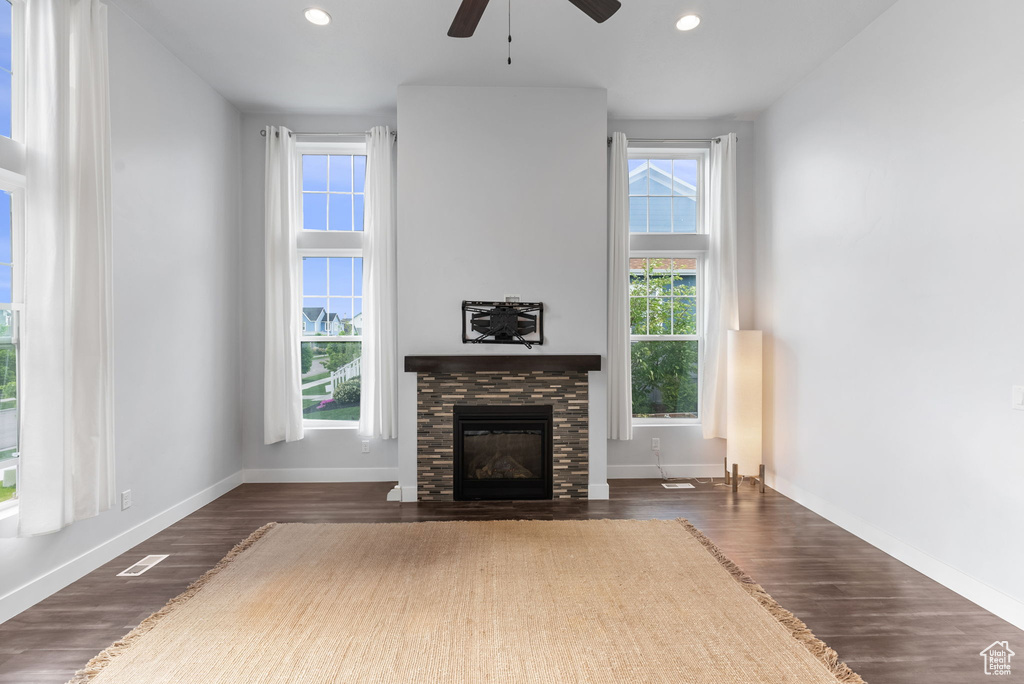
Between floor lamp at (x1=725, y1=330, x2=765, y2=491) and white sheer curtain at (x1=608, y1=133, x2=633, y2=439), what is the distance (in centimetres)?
86

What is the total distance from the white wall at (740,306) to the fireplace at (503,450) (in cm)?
90

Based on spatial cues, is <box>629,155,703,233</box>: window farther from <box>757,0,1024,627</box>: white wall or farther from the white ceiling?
<box>757,0,1024,627</box>: white wall

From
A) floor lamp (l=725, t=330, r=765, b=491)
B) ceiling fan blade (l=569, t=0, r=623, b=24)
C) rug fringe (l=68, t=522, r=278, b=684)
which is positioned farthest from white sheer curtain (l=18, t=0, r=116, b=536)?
floor lamp (l=725, t=330, r=765, b=491)

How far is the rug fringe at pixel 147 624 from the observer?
2.08 m

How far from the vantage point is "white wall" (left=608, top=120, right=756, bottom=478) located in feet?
16.5

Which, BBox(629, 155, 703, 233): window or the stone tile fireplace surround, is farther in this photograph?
BBox(629, 155, 703, 233): window

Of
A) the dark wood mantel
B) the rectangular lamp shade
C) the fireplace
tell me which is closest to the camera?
the dark wood mantel

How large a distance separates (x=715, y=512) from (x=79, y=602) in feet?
12.4

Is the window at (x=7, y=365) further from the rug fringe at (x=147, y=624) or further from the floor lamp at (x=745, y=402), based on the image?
the floor lamp at (x=745, y=402)

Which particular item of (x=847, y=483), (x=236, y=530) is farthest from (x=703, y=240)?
(x=236, y=530)

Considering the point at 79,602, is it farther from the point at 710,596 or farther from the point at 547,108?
the point at 547,108

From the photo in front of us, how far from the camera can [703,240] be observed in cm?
507

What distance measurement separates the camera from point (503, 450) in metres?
4.42

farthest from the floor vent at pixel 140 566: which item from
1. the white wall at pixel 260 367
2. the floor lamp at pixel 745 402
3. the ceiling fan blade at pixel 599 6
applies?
the floor lamp at pixel 745 402
